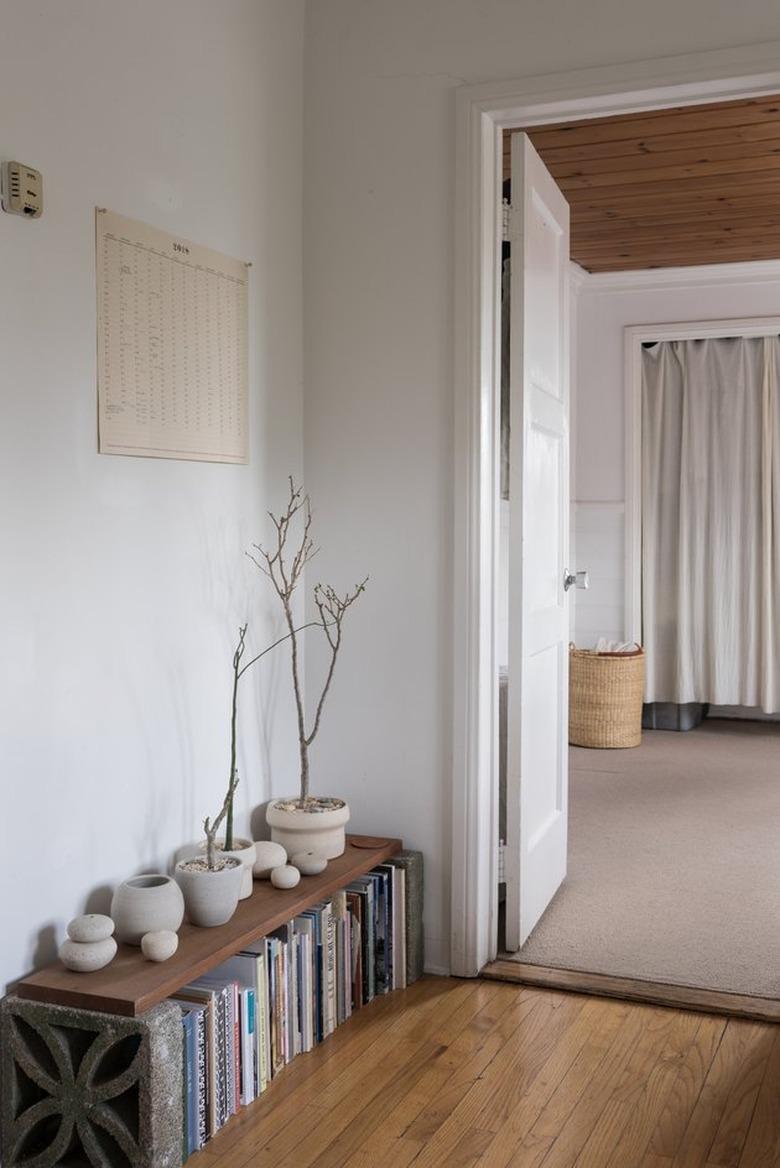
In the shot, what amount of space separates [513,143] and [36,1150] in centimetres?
258

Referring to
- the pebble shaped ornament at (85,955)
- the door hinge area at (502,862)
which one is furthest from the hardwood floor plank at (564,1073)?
the pebble shaped ornament at (85,955)

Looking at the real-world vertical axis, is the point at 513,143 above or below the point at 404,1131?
above

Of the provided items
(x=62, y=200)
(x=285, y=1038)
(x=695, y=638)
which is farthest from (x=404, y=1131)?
(x=695, y=638)

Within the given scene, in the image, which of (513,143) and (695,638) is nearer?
(513,143)

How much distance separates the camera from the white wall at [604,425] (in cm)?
644

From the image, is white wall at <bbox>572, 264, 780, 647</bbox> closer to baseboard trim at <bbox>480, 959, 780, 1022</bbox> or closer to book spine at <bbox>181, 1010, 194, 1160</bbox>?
baseboard trim at <bbox>480, 959, 780, 1022</bbox>

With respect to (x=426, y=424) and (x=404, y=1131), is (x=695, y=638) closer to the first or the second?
(x=426, y=424)

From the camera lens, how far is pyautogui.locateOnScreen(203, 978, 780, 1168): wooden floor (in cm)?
213

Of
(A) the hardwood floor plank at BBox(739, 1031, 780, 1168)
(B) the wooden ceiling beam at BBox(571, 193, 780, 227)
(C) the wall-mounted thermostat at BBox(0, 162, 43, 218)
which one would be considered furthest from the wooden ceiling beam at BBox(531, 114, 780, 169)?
(A) the hardwood floor plank at BBox(739, 1031, 780, 1168)

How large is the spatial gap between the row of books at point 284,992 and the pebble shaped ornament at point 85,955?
19cm

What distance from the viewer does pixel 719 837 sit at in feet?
14.0

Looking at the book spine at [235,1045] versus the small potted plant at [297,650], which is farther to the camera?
the small potted plant at [297,650]

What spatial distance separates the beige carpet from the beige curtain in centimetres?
63

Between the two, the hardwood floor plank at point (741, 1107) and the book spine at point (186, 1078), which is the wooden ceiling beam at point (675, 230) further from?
the book spine at point (186, 1078)
